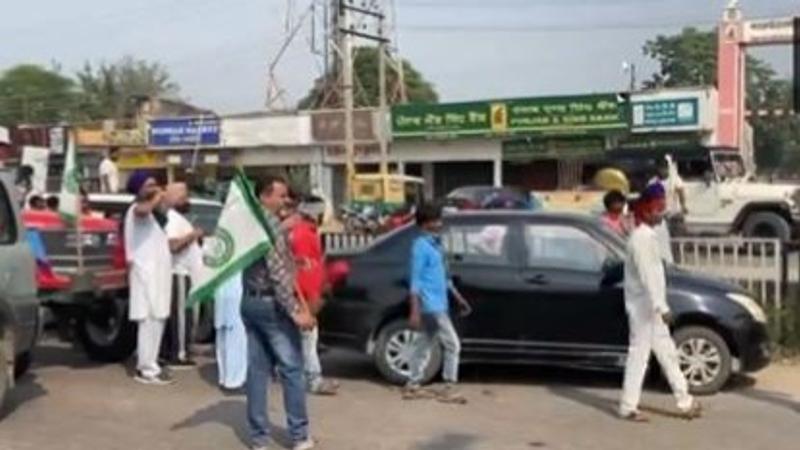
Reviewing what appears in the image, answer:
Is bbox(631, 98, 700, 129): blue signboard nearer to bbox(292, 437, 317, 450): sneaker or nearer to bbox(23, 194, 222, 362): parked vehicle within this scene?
bbox(23, 194, 222, 362): parked vehicle

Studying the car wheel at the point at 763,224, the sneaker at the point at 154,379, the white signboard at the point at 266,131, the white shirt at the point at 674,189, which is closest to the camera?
the sneaker at the point at 154,379

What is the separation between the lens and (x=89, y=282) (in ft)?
34.5

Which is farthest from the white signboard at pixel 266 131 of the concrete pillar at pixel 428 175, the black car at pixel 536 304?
the black car at pixel 536 304

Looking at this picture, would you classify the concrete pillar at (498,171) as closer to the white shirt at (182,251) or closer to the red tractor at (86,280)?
the red tractor at (86,280)

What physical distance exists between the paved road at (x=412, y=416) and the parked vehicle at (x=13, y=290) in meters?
0.51

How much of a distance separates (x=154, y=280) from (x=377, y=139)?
108 feet

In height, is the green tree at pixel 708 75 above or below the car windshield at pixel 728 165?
above

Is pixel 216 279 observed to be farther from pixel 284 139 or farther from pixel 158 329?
pixel 284 139

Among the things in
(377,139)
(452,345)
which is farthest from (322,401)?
(377,139)

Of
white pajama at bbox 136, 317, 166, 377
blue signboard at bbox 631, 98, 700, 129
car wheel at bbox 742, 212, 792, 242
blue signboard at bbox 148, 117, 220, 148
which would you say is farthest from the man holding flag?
blue signboard at bbox 148, 117, 220, 148

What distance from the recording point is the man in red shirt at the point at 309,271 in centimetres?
822

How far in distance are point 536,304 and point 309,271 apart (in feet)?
7.53

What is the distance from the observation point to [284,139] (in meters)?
45.1

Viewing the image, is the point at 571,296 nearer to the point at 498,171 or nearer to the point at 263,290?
the point at 263,290
